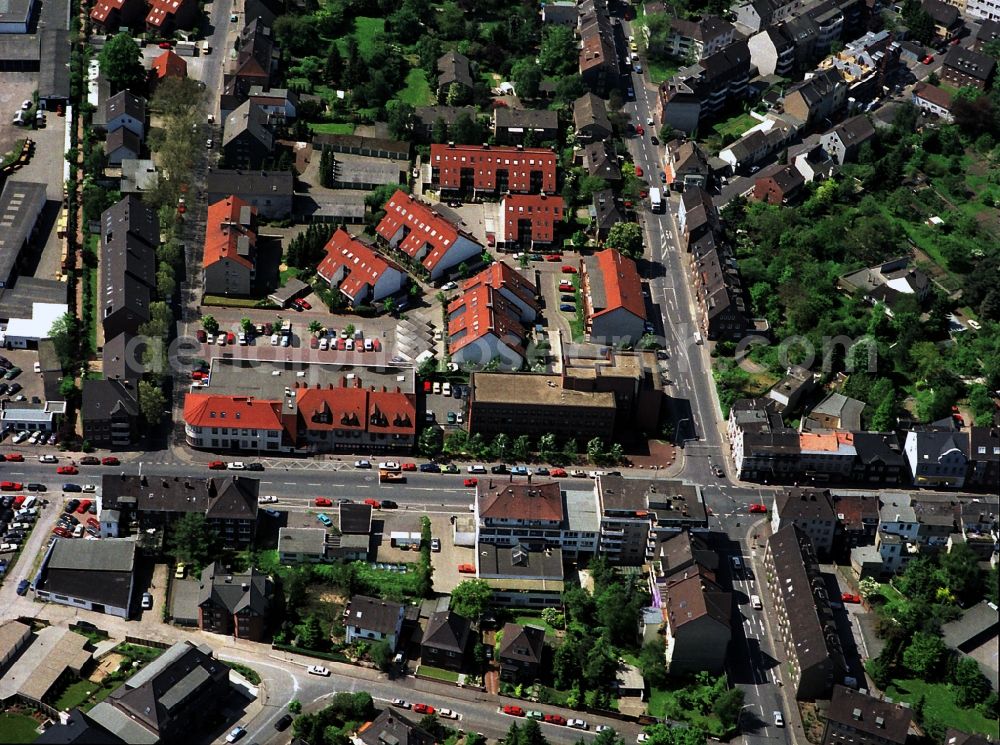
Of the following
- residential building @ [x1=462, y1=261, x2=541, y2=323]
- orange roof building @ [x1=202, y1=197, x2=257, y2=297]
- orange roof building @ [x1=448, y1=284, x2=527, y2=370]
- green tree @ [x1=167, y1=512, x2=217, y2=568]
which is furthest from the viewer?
orange roof building @ [x1=202, y1=197, x2=257, y2=297]

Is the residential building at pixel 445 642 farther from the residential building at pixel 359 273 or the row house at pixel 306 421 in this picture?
the residential building at pixel 359 273

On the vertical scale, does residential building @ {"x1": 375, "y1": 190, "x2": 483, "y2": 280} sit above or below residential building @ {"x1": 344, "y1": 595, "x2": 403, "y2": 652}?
above

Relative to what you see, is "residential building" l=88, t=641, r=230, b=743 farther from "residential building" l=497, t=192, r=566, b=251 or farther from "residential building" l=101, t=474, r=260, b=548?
"residential building" l=497, t=192, r=566, b=251

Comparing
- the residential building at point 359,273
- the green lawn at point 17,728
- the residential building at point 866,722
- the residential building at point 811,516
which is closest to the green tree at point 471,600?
the residential building at point 811,516

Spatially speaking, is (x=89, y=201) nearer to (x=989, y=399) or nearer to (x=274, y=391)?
(x=274, y=391)

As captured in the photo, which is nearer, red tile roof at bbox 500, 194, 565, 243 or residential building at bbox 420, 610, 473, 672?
residential building at bbox 420, 610, 473, 672

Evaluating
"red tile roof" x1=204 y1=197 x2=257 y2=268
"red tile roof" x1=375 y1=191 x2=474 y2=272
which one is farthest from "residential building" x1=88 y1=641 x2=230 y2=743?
"red tile roof" x1=375 y1=191 x2=474 y2=272
